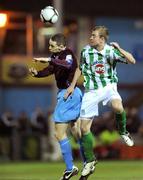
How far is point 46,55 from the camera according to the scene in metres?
33.0

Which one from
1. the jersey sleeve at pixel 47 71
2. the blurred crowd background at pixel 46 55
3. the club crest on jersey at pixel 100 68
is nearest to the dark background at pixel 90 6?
the blurred crowd background at pixel 46 55

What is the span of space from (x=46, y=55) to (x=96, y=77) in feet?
66.1

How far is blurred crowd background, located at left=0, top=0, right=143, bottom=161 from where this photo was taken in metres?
27.6

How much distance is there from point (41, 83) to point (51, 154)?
7.15m

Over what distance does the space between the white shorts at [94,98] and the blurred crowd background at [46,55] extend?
1348 cm

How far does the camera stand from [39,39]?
33.2 meters

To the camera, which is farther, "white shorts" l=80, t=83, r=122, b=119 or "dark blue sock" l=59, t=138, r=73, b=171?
"white shorts" l=80, t=83, r=122, b=119

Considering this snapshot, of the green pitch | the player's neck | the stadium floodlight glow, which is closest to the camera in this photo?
the player's neck

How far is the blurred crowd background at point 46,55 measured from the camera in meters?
27.6

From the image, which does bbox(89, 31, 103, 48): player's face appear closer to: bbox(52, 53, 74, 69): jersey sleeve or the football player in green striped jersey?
the football player in green striped jersey

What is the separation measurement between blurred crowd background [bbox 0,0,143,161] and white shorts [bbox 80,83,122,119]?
44.2ft

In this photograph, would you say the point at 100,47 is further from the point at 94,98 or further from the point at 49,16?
the point at 49,16

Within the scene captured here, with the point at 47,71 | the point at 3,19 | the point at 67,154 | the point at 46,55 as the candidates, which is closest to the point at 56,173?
the point at 67,154

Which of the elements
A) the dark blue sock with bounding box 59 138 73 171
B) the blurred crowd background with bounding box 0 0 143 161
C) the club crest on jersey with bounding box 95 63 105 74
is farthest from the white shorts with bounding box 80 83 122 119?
the blurred crowd background with bounding box 0 0 143 161
